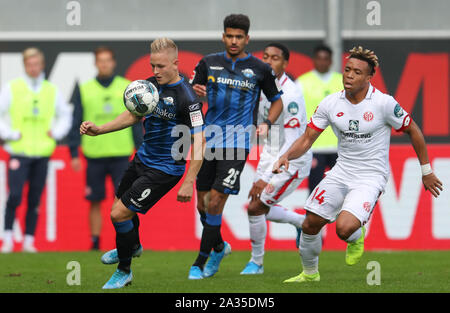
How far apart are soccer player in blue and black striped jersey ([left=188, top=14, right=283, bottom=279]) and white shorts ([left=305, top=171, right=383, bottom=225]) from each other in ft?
3.18

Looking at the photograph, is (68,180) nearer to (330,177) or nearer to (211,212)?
(211,212)

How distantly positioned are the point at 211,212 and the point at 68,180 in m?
4.48

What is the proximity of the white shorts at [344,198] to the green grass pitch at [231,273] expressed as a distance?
0.64m

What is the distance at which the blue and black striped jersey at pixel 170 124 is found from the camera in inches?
310

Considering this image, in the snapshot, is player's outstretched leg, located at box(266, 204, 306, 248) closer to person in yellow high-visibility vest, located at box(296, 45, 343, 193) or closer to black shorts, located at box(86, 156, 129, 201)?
person in yellow high-visibility vest, located at box(296, 45, 343, 193)

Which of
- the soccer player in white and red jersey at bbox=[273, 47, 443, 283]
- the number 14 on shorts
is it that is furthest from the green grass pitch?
the number 14 on shorts

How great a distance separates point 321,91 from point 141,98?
18.4 feet

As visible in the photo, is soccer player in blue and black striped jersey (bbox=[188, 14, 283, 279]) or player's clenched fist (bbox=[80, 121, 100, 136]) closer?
player's clenched fist (bbox=[80, 121, 100, 136])

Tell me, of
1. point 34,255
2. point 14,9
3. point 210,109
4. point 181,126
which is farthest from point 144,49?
point 181,126

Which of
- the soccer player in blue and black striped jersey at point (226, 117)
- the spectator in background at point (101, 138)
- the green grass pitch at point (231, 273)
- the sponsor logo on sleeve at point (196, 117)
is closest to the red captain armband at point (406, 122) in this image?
the green grass pitch at point (231, 273)

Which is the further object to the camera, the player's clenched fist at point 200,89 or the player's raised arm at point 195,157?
the player's clenched fist at point 200,89

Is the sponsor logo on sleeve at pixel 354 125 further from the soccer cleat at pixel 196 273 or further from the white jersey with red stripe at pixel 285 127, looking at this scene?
the soccer cleat at pixel 196 273

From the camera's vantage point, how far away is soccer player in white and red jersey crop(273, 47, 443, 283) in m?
8.00

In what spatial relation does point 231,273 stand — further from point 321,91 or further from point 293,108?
point 321,91
